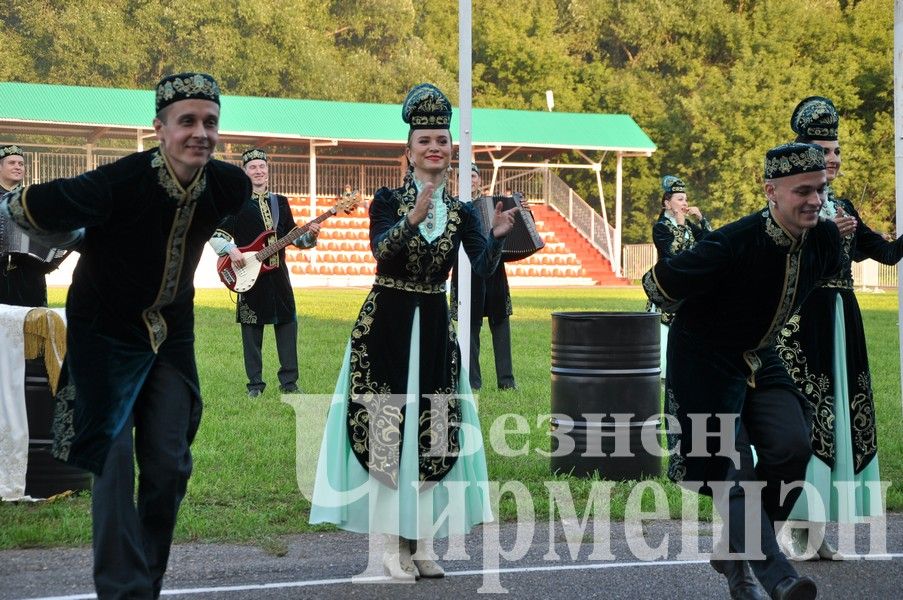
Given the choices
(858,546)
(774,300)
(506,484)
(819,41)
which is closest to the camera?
(774,300)

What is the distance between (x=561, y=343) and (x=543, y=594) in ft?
9.98

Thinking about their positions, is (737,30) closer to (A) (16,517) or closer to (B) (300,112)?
(B) (300,112)

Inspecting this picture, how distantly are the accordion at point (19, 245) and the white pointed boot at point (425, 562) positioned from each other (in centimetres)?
408

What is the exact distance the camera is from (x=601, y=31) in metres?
62.4

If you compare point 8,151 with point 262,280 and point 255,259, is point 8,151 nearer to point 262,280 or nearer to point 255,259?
point 255,259

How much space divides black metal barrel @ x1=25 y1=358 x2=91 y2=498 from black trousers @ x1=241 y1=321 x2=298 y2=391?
16.8ft

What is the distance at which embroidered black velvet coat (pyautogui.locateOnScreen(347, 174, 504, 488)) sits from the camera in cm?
631

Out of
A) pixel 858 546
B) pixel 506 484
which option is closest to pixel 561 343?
pixel 506 484

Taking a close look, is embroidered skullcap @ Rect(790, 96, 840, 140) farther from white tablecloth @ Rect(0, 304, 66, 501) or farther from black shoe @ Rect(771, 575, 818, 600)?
white tablecloth @ Rect(0, 304, 66, 501)

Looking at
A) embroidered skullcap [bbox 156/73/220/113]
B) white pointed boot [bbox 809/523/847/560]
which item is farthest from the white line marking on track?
embroidered skullcap [bbox 156/73/220/113]

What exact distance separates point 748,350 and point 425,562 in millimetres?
1922

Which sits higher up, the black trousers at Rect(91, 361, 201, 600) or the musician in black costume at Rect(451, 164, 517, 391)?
the musician in black costume at Rect(451, 164, 517, 391)

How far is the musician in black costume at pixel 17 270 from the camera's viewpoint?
9680 millimetres

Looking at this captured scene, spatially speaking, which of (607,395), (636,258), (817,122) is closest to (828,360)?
(817,122)
